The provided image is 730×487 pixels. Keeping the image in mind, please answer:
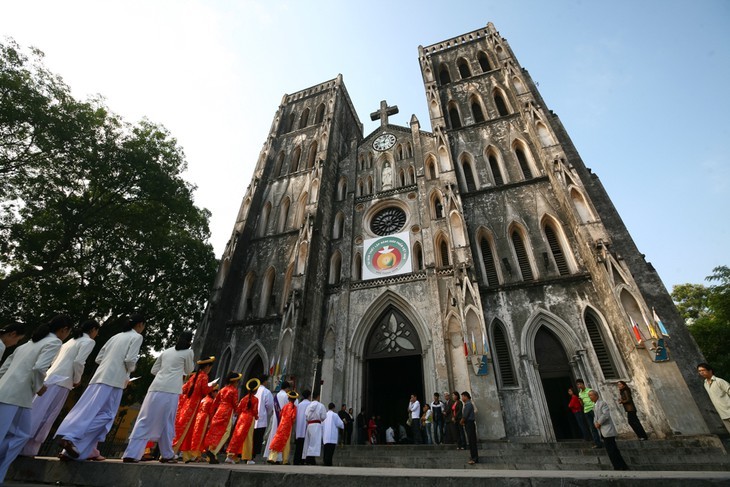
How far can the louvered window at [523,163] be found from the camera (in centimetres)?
1552

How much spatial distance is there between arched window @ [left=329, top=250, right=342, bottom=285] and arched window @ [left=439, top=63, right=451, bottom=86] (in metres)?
13.6

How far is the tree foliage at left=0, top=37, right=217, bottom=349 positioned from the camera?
11836 mm

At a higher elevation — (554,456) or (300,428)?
(300,428)

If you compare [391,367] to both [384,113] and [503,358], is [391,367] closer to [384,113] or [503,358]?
[503,358]

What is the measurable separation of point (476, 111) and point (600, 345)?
13709mm

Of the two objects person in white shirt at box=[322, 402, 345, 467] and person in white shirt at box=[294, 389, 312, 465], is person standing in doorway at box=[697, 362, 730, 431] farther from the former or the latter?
person in white shirt at box=[294, 389, 312, 465]

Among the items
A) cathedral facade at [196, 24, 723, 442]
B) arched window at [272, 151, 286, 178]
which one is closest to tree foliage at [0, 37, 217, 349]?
cathedral facade at [196, 24, 723, 442]

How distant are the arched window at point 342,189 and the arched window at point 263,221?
165 inches

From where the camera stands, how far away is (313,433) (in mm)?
6988

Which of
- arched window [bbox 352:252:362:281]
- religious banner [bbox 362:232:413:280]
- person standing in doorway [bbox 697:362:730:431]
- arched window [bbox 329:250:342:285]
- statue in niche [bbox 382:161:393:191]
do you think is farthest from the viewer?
statue in niche [bbox 382:161:393:191]

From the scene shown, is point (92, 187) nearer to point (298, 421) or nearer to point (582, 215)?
point (298, 421)

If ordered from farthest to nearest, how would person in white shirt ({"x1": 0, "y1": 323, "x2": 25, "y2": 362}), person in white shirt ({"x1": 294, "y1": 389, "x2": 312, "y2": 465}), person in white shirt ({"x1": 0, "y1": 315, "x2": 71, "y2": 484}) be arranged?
person in white shirt ({"x1": 294, "y1": 389, "x2": 312, "y2": 465}), person in white shirt ({"x1": 0, "y1": 323, "x2": 25, "y2": 362}), person in white shirt ({"x1": 0, "y1": 315, "x2": 71, "y2": 484})

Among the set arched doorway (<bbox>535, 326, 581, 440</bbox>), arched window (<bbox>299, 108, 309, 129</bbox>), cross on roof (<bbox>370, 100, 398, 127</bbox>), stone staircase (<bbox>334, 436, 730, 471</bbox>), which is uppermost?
→ arched window (<bbox>299, 108, 309, 129</bbox>)

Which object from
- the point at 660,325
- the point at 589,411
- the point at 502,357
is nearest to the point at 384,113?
the point at 502,357
